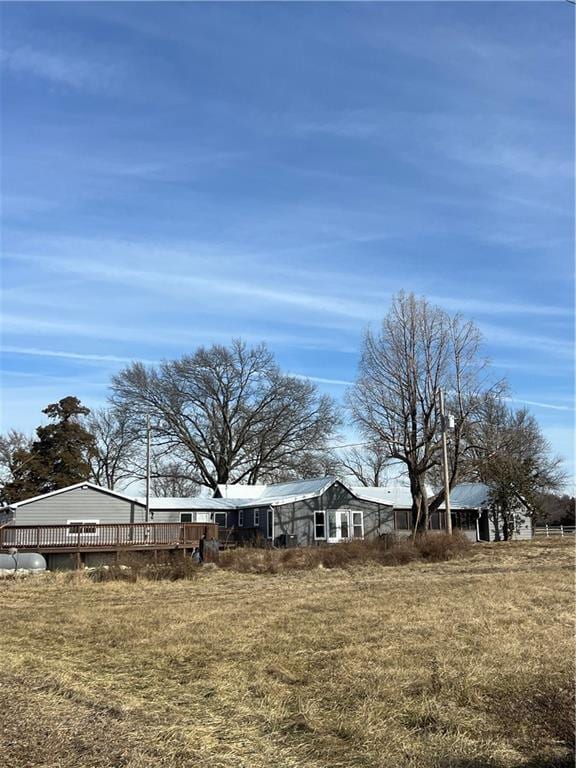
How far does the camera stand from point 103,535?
28094mm

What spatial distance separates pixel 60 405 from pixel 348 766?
49.5m

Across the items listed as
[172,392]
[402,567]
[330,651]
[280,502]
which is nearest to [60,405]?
[172,392]

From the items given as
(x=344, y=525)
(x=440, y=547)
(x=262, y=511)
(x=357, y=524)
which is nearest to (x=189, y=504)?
(x=262, y=511)

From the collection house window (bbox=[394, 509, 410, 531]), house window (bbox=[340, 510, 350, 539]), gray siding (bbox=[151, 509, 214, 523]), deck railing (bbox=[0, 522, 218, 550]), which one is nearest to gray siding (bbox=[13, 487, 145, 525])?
deck railing (bbox=[0, 522, 218, 550])

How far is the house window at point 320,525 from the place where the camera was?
3938 cm

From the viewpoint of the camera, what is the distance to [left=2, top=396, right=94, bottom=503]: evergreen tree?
48.3 m

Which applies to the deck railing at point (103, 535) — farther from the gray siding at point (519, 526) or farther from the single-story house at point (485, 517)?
the gray siding at point (519, 526)

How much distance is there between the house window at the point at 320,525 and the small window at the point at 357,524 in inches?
69.7

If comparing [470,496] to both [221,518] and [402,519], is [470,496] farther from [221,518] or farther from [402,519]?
[221,518]

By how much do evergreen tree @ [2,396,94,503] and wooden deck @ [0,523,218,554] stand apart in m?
22.1

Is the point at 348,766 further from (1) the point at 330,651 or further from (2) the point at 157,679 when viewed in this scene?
(1) the point at 330,651

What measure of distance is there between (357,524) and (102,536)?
16.8 m

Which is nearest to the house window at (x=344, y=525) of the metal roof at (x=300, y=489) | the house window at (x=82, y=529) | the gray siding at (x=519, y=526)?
the metal roof at (x=300, y=489)

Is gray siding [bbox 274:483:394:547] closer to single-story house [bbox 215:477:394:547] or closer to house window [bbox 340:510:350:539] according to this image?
single-story house [bbox 215:477:394:547]
